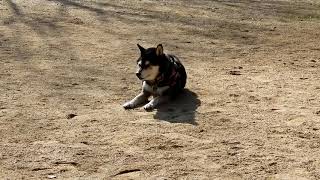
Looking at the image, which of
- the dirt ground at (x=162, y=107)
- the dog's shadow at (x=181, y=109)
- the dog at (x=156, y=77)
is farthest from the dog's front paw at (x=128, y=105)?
the dog's shadow at (x=181, y=109)

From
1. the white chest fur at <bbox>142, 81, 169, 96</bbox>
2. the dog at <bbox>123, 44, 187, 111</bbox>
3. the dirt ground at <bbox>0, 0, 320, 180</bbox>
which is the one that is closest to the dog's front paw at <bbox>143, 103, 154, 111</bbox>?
the dog at <bbox>123, 44, 187, 111</bbox>

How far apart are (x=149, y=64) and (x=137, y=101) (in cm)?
41

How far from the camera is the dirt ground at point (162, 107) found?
459cm

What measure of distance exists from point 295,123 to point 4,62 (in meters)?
4.04

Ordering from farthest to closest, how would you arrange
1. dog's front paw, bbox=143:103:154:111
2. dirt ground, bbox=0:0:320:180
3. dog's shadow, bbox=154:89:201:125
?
dog's front paw, bbox=143:103:154:111
dog's shadow, bbox=154:89:201:125
dirt ground, bbox=0:0:320:180

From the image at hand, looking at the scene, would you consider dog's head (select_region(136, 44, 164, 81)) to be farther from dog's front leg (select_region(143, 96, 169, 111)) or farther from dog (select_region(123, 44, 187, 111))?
dog's front leg (select_region(143, 96, 169, 111))

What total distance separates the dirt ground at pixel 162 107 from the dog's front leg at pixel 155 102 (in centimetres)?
11

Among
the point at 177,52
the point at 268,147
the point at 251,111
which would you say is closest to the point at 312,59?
the point at 177,52

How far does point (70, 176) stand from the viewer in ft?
14.3

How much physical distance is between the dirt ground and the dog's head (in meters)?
0.38

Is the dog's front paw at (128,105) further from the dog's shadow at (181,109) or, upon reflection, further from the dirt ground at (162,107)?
the dog's shadow at (181,109)

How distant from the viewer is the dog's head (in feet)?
20.2

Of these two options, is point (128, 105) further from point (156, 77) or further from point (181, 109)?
point (181, 109)

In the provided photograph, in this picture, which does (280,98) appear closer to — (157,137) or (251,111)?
(251,111)
